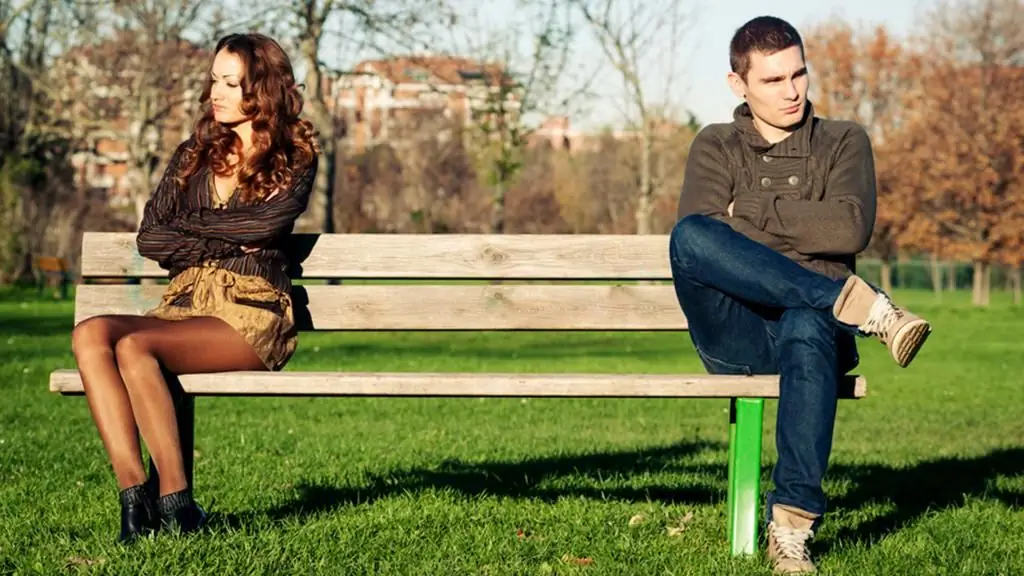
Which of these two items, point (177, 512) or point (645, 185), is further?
point (645, 185)

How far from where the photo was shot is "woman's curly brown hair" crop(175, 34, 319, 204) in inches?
178

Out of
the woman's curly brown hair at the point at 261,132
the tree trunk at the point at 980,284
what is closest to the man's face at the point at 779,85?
the woman's curly brown hair at the point at 261,132

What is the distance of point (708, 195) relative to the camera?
171 inches

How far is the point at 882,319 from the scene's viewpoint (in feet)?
12.4

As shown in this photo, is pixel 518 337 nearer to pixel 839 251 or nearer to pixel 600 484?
pixel 600 484

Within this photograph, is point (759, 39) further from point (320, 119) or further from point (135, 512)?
point (320, 119)

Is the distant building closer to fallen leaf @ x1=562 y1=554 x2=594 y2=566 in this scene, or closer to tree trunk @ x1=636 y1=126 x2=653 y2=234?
tree trunk @ x1=636 y1=126 x2=653 y2=234

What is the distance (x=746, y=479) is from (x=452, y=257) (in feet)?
4.42

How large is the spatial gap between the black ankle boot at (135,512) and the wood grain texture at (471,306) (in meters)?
0.96

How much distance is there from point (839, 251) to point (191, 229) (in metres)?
2.04

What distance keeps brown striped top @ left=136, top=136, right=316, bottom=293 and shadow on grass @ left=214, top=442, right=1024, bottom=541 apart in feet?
2.75

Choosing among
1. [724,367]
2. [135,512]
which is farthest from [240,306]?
[724,367]

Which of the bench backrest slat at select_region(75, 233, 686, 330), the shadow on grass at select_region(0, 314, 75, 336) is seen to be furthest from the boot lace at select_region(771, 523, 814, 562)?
the shadow on grass at select_region(0, 314, 75, 336)

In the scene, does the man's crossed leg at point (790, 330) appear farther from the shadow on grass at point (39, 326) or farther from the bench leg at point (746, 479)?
the shadow on grass at point (39, 326)
